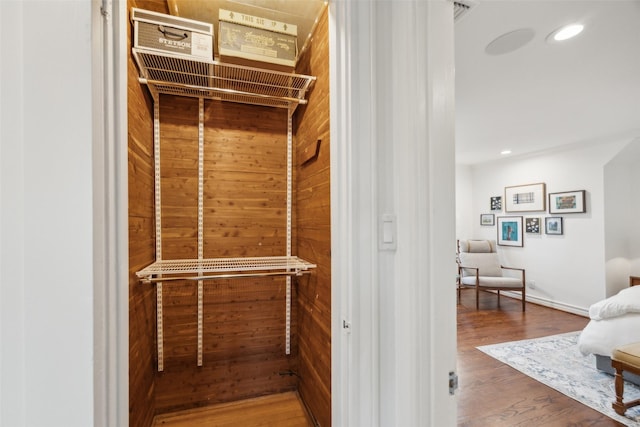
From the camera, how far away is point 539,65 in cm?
205

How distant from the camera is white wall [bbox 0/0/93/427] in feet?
1.68

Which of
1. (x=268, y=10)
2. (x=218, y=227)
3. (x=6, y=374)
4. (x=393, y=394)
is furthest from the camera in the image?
(x=218, y=227)

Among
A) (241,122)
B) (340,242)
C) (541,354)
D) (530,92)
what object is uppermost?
(530,92)

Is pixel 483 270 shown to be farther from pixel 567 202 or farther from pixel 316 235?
pixel 316 235

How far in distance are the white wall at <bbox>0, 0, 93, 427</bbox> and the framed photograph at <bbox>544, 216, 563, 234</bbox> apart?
5.58m

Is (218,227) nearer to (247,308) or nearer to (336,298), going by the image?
(247,308)

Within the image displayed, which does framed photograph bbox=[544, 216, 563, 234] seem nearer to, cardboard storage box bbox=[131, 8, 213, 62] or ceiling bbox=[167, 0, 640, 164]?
ceiling bbox=[167, 0, 640, 164]

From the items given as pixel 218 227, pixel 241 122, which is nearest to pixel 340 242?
pixel 218 227

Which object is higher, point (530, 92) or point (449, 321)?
point (530, 92)

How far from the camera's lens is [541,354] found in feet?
9.48

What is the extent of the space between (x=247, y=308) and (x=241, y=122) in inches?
51.3

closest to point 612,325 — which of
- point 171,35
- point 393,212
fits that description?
point 393,212

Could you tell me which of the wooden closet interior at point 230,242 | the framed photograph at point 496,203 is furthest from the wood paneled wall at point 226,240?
the framed photograph at point 496,203

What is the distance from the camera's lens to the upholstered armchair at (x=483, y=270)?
171 inches
